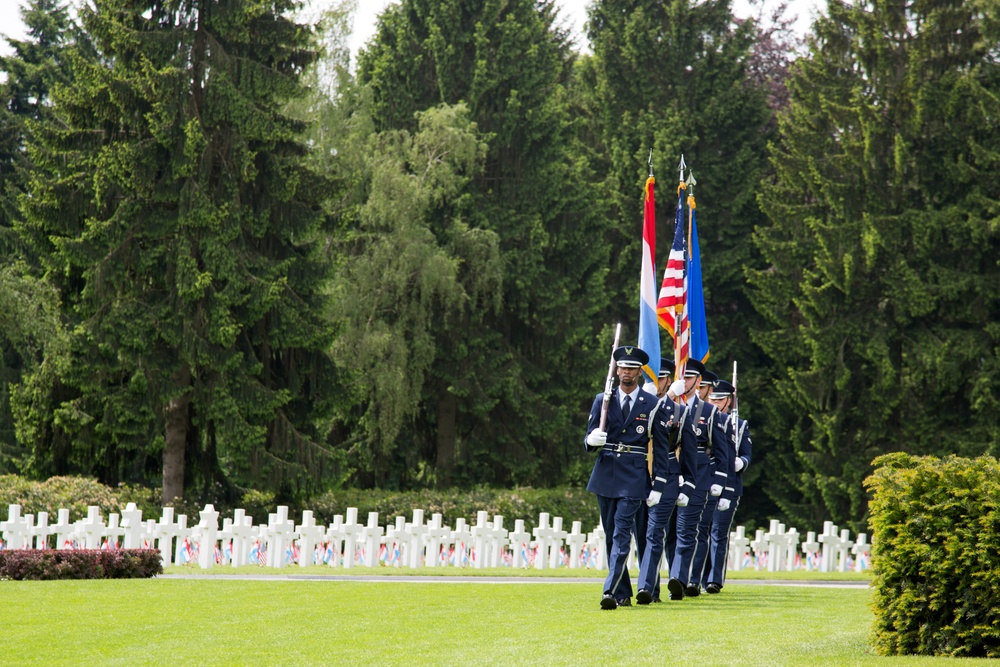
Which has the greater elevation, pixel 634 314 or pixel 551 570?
pixel 634 314

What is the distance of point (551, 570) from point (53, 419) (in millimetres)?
11450

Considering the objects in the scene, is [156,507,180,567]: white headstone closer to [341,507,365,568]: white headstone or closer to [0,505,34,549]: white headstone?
[0,505,34,549]: white headstone

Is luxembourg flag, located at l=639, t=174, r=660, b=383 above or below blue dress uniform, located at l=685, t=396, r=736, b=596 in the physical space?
above

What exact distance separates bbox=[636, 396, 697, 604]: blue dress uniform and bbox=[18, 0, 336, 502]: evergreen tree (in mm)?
15149

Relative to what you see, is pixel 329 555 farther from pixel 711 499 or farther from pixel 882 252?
pixel 882 252

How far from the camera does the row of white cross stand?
57.2 ft

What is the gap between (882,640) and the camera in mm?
8555

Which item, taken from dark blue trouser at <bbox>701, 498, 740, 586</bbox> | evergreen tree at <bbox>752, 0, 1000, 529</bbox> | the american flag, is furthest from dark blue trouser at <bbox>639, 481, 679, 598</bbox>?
evergreen tree at <bbox>752, 0, 1000, 529</bbox>

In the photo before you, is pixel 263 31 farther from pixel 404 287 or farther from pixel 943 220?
pixel 943 220

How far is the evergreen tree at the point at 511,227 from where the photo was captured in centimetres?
3591

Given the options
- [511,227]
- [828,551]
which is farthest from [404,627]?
[511,227]

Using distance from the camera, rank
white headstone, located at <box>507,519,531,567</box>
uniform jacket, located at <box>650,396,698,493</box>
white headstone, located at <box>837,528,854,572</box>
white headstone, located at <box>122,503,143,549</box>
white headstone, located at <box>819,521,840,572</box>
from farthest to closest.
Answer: white headstone, located at <box>837,528,854,572</box>, white headstone, located at <box>819,521,840,572</box>, white headstone, located at <box>507,519,531,567</box>, white headstone, located at <box>122,503,143,549</box>, uniform jacket, located at <box>650,396,698,493</box>

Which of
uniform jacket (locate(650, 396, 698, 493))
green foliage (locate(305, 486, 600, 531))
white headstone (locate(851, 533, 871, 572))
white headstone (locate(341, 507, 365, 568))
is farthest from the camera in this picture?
green foliage (locate(305, 486, 600, 531))

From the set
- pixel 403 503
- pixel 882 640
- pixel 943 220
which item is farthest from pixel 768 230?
pixel 882 640
